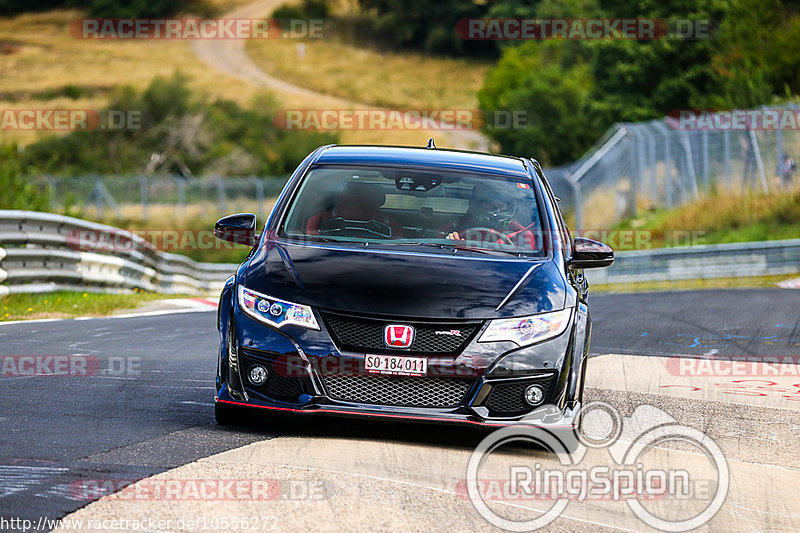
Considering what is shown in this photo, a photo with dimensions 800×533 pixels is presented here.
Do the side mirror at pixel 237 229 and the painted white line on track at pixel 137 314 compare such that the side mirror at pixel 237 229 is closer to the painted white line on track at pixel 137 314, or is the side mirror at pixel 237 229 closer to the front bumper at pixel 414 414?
the front bumper at pixel 414 414

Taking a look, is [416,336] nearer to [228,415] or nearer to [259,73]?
[228,415]

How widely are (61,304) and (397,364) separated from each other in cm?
1001

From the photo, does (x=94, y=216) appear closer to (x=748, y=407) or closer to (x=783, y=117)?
(x=783, y=117)

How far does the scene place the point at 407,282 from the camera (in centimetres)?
644

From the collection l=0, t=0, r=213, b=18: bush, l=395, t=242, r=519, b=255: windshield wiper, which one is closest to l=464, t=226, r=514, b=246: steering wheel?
l=395, t=242, r=519, b=255: windshield wiper

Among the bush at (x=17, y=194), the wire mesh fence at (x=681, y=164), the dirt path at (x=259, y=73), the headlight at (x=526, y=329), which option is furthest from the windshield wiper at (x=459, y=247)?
the dirt path at (x=259, y=73)

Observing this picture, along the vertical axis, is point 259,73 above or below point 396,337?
above

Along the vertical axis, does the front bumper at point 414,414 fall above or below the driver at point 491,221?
below

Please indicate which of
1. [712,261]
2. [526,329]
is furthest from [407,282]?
[712,261]

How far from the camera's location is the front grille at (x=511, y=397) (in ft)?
20.7

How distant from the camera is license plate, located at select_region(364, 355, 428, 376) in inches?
244

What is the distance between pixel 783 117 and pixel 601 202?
6.09m

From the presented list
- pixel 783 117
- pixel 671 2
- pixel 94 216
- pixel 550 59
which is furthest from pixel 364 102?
pixel 783 117

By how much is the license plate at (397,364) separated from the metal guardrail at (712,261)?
58.7 feet
